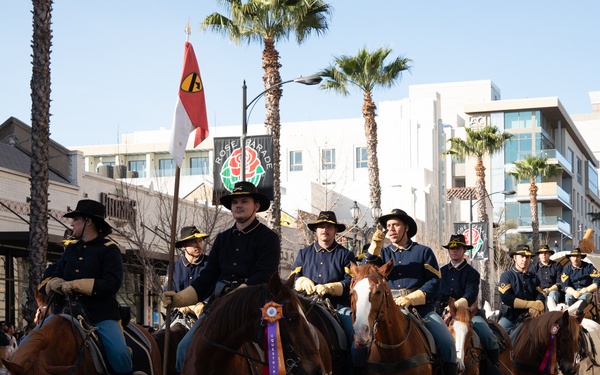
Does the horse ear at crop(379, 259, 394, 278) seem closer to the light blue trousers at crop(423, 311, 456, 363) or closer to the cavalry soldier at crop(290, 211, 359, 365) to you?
the cavalry soldier at crop(290, 211, 359, 365)

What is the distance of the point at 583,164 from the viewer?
11425cm

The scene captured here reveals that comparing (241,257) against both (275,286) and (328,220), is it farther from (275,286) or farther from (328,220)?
(328,220)

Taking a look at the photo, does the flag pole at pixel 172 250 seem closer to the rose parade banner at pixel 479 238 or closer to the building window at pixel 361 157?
the rose parade banner at pixel 479 238

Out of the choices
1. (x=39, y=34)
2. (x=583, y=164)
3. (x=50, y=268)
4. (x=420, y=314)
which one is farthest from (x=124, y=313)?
(x=583, y=164)

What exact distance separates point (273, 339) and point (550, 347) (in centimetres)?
Answer: 899

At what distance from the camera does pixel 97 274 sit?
392 inches

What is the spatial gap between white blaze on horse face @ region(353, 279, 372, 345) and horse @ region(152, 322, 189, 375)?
2575 mm

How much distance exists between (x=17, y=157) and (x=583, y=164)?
94420mm

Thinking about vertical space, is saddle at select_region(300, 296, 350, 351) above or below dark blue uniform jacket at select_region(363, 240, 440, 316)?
below

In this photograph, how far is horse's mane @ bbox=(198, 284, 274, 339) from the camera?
7.87 m

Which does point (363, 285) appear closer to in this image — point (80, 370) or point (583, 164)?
point (80, 370)

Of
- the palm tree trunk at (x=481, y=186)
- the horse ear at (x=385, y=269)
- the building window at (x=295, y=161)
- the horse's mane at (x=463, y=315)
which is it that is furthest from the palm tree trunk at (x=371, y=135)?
the building window at (x=295, y=161)

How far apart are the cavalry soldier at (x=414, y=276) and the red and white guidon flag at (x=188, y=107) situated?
294 centimetres

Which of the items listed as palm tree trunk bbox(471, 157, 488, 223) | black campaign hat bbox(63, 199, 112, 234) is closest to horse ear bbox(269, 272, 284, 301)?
black campaign hat bbox(63, 199, 112, 234)
